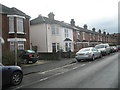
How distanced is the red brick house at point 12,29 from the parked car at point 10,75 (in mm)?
12508

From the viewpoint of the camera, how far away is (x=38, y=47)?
27312mm

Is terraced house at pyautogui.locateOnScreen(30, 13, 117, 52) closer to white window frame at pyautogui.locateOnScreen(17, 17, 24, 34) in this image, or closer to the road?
white window frame at pyautogui.locateOnScreen(17, 17, 24, 34)

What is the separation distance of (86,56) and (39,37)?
1349cm

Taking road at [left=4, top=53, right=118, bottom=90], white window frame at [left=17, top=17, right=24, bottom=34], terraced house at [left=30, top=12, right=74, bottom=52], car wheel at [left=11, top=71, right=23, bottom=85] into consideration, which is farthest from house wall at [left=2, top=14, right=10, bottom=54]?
Answer: car wheel at [left=11, top=71, right=23, bottom=85]

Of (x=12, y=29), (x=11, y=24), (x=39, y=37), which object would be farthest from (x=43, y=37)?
(x=11, y=24)

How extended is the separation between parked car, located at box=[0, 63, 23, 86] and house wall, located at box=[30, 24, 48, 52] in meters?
18.9

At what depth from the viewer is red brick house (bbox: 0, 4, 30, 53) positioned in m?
19.6

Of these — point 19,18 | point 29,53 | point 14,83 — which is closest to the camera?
point 14,83

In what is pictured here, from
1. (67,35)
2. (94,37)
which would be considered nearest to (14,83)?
(67,35)

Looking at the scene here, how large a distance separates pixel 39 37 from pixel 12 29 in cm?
751

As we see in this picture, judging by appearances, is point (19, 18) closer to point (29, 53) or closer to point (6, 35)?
point (6, 35)

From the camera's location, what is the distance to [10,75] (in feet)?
21.5

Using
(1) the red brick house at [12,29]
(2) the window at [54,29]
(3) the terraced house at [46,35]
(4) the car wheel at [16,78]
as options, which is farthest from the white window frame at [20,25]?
(4) the car wheel at [16,78]

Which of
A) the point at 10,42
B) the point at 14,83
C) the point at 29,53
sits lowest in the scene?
the point at 14,83
